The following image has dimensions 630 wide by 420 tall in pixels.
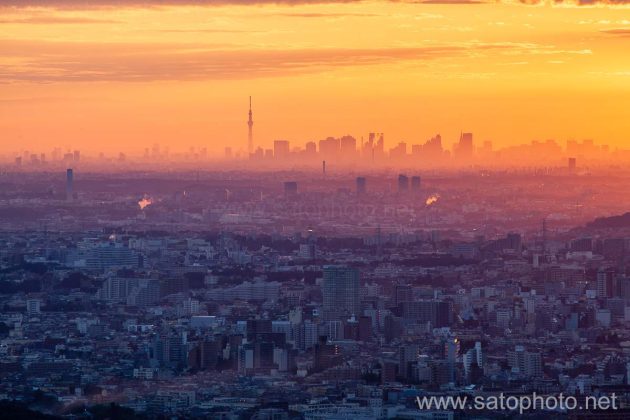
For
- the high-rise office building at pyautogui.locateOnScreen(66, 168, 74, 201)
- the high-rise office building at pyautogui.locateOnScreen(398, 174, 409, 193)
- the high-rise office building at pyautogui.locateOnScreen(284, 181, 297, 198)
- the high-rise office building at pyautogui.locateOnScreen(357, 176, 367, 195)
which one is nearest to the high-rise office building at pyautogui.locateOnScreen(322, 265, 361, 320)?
the high-rise office building at pyautogui.locateOnScreen(66, 168, 74, 201)

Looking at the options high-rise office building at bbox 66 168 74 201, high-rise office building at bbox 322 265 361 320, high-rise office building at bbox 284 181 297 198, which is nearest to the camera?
high-rise office building at bbox 322 265 361 320

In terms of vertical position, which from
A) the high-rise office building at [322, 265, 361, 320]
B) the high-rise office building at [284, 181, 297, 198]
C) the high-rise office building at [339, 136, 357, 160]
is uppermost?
the high-rise office building at [339, 136, 357, 160]

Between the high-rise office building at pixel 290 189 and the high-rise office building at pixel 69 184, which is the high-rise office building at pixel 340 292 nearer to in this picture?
the high-rise office building at pixel 69 184

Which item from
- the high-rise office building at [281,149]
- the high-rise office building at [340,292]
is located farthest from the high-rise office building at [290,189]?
the high-rise office building at [340,292]

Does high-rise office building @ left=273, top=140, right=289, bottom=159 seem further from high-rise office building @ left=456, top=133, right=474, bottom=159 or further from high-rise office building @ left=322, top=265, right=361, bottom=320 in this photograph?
high-rise office building @ left=322, top=265, right=361, bottom=320

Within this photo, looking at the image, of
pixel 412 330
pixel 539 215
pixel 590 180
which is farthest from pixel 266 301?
pixel 590 180

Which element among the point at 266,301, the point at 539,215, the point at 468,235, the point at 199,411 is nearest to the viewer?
the point at 199,411

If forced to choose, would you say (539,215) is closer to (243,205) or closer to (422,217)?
(422,217)
